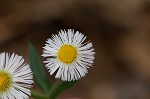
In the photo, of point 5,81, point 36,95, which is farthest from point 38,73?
point 5,81

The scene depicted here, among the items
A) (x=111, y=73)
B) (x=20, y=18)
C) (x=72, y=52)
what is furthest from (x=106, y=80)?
(x=72, y=52)

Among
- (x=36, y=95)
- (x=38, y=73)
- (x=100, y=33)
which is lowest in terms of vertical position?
(x=36, y=95)

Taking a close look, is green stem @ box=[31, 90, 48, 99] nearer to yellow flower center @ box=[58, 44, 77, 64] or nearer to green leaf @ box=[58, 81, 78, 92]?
green leaf @ box=[58, 81, 78, 92]

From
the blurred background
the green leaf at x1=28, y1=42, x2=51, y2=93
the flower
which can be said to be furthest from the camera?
the blurred background

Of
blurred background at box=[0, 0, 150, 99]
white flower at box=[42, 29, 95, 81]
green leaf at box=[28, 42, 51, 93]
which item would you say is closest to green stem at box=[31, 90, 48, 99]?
green leaf at box=[28, 42, 51, 93]

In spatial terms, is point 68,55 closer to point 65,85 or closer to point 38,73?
point 65,85

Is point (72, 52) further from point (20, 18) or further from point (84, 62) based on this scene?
point (20, 18)
